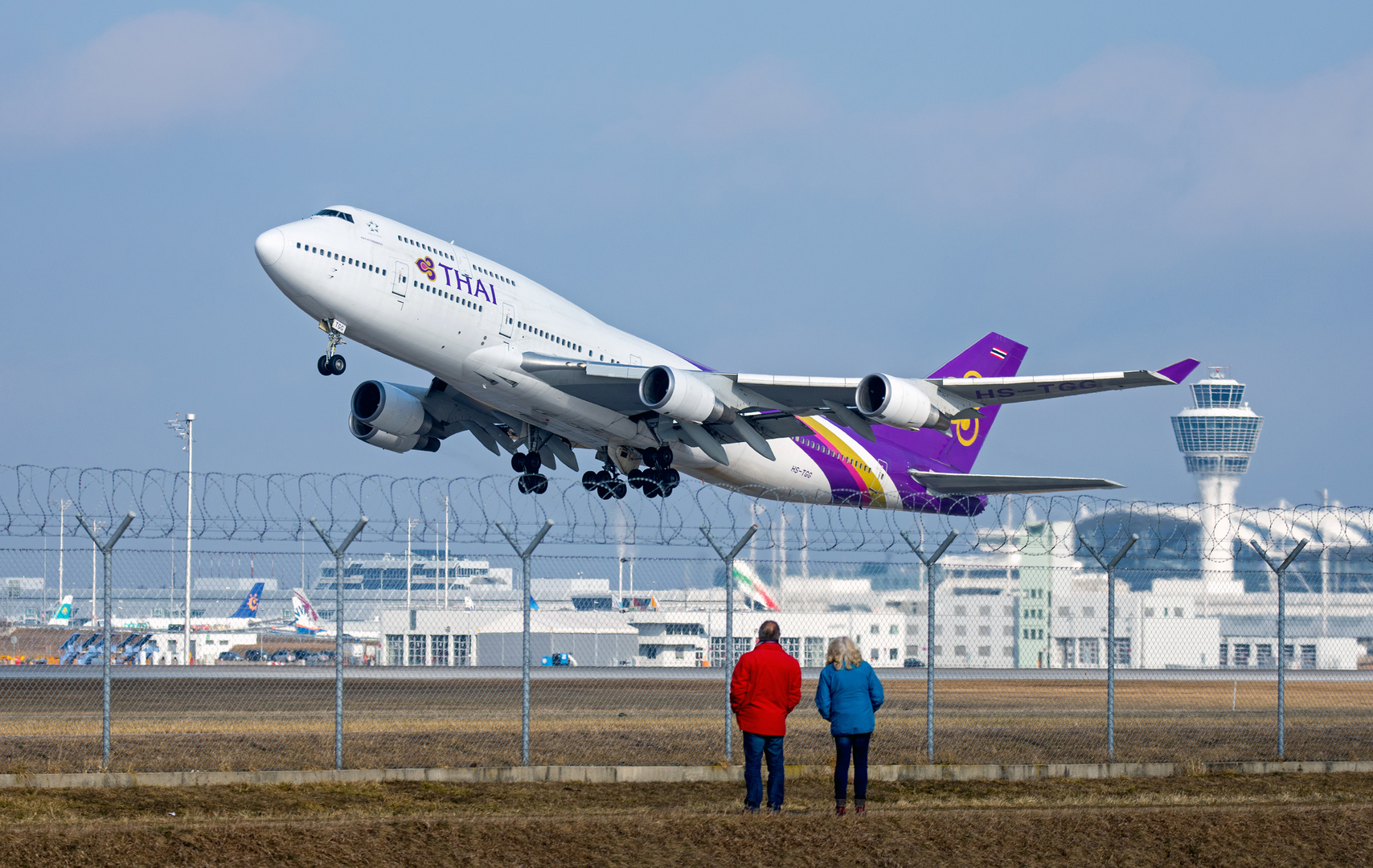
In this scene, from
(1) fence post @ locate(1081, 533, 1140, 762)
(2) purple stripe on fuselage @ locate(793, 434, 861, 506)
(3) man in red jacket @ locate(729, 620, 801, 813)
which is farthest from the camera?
(2) purple stripe on fuselage @ locate(793, 434, 861, 506)

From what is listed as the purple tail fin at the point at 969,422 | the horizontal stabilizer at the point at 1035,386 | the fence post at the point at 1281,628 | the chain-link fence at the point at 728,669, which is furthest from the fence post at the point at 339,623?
the purple tail fin at the point at 969,422

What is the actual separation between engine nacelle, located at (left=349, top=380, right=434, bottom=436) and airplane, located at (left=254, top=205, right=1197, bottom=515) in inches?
1.8

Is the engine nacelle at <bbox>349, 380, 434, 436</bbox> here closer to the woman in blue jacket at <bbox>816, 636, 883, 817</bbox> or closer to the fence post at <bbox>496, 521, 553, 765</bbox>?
the fence post at <bbox>496, 521, 553, 765</bbox>

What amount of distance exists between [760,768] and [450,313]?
748 inches

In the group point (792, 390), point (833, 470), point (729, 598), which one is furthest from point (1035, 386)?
point (729, 598)

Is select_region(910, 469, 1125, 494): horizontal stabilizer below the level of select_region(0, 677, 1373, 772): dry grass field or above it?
above

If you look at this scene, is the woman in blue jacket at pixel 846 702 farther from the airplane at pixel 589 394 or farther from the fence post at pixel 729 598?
the airplane at pixel 589 394

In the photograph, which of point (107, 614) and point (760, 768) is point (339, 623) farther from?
point (760, 768)

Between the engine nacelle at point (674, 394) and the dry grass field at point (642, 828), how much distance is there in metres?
16.7

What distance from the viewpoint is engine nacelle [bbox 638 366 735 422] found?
32.3 m

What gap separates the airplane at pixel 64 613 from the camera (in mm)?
21766

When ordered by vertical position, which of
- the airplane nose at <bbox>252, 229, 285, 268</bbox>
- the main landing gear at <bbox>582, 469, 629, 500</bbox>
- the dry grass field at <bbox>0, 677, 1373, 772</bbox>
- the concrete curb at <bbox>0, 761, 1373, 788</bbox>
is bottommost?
the dry grass field at <bbox>0, 677, 1373, 772</bbox>

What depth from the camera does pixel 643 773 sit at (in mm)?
16797

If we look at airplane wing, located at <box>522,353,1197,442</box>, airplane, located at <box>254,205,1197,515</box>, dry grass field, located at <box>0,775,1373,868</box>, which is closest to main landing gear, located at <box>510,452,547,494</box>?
airplane, located at <box>254,205,1197,515</box>
